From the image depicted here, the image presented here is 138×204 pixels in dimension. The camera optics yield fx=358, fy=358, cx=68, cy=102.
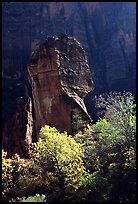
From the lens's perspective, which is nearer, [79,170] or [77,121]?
[79,170]

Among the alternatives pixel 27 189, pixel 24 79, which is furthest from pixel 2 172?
pixel 24 79

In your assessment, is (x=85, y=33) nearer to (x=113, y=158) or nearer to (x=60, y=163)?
(x=113, y=158)

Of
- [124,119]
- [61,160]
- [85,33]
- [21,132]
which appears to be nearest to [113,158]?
[124,119]

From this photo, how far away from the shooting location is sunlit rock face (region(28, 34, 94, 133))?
102 feet

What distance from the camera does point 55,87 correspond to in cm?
3153

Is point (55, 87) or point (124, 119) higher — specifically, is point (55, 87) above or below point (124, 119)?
above

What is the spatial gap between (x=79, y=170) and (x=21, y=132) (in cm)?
1288

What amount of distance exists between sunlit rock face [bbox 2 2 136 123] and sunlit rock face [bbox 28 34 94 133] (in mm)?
37101

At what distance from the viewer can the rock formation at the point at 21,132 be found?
31.1 metres

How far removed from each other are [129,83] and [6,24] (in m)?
30.9

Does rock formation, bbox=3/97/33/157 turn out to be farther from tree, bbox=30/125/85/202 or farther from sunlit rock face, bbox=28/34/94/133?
tree, bbox=30/125/85/202

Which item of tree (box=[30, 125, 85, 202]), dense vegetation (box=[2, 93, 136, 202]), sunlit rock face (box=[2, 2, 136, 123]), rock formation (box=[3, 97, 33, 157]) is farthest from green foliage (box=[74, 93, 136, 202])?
sunlit rock face (box=[2, 2, 136, 123])

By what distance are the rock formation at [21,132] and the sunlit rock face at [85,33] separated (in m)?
36.3

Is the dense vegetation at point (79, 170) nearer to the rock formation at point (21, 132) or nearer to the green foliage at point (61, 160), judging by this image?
the green foliage at point (61, 160)
